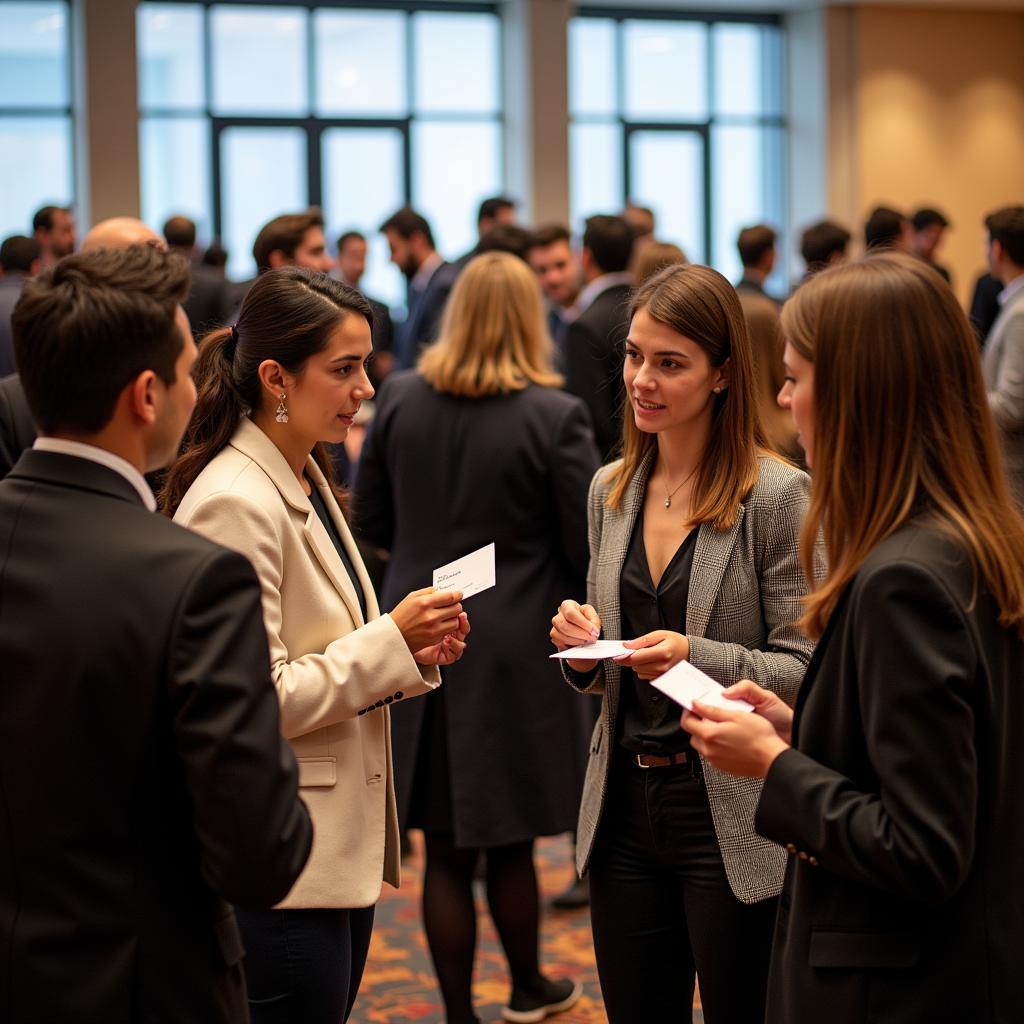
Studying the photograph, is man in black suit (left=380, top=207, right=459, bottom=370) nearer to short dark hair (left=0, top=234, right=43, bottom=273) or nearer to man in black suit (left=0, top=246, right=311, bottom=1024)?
short dark hair (left=0, top=234, right=43, bottom=273)

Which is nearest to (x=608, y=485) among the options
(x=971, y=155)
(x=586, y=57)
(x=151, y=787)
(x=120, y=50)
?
(x=151, y=787)

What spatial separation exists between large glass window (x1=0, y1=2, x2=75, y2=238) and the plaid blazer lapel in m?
10.8

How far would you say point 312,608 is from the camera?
2.27 metres

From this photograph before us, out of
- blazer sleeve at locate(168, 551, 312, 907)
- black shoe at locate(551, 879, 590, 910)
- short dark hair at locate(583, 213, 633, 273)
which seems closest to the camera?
blazer sleeve at locate(168, 551, 312, 907)

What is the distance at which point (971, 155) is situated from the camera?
1455 cm

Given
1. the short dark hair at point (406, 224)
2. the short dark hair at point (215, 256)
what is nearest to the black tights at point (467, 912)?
the short dark hair at point (406, 224)

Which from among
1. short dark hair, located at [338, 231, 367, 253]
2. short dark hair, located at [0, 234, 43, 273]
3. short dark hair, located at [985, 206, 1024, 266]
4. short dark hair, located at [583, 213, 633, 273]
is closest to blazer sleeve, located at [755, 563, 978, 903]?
short dark hair, located at [583, 213, 633, 273]

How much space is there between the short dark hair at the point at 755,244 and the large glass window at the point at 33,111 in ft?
24.0

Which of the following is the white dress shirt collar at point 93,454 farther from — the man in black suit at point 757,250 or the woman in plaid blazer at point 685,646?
the man in black suit at point 757,250

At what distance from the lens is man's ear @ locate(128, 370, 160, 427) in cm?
158

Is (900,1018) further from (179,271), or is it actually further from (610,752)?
(179,271)

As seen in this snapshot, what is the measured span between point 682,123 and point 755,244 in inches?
311

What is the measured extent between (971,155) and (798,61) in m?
2.08

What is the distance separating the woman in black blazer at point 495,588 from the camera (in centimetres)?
359
